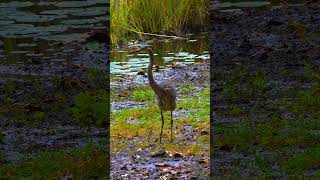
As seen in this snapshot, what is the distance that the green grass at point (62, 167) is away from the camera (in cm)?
680

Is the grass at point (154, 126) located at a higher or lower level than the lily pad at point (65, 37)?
lower

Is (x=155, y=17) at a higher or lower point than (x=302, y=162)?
higher

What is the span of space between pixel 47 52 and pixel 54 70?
95 cm

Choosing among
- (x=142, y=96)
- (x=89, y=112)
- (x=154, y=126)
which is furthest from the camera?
(x=142, y=96)

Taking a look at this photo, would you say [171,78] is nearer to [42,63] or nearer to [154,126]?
[42,63]

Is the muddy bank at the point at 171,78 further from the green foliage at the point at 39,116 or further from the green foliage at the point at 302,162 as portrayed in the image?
the green foliage at the point at 302,162

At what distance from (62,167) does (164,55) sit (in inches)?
180

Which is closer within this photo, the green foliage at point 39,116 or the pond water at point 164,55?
the green foliage at point 39,116

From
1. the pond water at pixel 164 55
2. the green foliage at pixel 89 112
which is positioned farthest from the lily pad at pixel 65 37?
the green foliage at pixel 89 112

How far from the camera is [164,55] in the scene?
11328 millimetres

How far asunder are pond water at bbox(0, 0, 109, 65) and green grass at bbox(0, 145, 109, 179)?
13.1 ft

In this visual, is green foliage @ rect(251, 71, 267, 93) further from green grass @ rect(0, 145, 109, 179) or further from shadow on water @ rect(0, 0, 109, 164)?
green grass @ rect(0, 145, 109, 179)

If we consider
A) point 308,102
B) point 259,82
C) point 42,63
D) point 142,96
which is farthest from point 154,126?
point 42,63

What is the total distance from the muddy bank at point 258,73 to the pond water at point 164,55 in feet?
0.68
